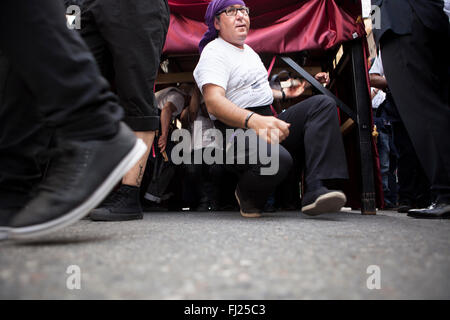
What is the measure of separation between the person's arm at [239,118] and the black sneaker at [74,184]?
0.59 meters

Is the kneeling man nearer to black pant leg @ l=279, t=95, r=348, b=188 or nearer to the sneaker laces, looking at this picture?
black pant leg @ l=279, t=95, r=348, b=188

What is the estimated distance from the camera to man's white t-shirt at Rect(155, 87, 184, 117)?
232cm

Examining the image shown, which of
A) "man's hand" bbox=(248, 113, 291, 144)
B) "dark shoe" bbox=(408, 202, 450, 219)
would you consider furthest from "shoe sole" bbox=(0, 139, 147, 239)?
"dark shoe" bbox=(408, 202, 450, 219)

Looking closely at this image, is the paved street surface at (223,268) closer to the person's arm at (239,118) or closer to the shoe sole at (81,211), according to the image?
the shoe sole at (81,211)

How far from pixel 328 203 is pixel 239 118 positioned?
0.44m

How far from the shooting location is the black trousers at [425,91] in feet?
4.09

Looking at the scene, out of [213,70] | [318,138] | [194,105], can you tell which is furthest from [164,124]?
[318,138]

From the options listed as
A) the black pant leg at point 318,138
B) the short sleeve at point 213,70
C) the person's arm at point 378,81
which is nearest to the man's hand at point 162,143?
the short sleeve at point 213,70

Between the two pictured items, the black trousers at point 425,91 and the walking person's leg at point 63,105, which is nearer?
the walking person's leg at point 63,105

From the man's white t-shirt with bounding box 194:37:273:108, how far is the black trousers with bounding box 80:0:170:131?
25 cm

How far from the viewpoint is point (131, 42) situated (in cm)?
110

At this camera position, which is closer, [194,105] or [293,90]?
[293,90]

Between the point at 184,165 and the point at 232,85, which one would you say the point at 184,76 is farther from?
the point at 232,85

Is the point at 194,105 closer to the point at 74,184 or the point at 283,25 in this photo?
the point at 283,25
